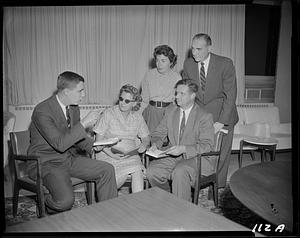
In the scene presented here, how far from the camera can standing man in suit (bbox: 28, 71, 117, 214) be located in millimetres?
2293

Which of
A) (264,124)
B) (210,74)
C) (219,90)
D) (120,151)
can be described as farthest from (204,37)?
(120,151)

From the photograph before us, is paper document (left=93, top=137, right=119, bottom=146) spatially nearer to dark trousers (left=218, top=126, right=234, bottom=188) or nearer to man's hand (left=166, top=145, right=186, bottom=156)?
man's hand (left=166, top=145, right=186, bottom=156)

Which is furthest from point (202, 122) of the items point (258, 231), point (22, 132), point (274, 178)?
point (22, 132)

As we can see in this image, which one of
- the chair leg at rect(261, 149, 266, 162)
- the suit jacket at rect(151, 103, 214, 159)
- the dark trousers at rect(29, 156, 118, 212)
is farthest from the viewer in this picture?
the chair leg at rect(261, 149, 266, 162)

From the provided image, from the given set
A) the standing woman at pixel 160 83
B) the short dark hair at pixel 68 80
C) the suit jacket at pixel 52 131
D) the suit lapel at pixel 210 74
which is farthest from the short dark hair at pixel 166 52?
the suit jacket at pixel 52 131

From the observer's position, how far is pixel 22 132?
2314 mm

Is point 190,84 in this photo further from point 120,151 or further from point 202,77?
point 120,151

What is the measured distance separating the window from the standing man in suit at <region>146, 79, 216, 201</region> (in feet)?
1.12

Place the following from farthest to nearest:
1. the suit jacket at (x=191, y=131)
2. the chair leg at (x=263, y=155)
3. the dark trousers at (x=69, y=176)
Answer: the chair leg at (x=263, y=155) < the suit jacket at (x=191, y=131) < the dark trousers at (x=69, y=176)

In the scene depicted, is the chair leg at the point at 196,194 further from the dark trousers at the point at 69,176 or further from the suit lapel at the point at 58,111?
the suit lapel at the point at 58,111

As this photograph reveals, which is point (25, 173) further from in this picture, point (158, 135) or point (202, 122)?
point (202, 122)

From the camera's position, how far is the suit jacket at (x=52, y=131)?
230cm

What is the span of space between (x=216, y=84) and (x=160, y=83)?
0.35 m

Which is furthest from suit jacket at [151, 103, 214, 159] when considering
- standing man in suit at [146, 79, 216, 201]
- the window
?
the window
